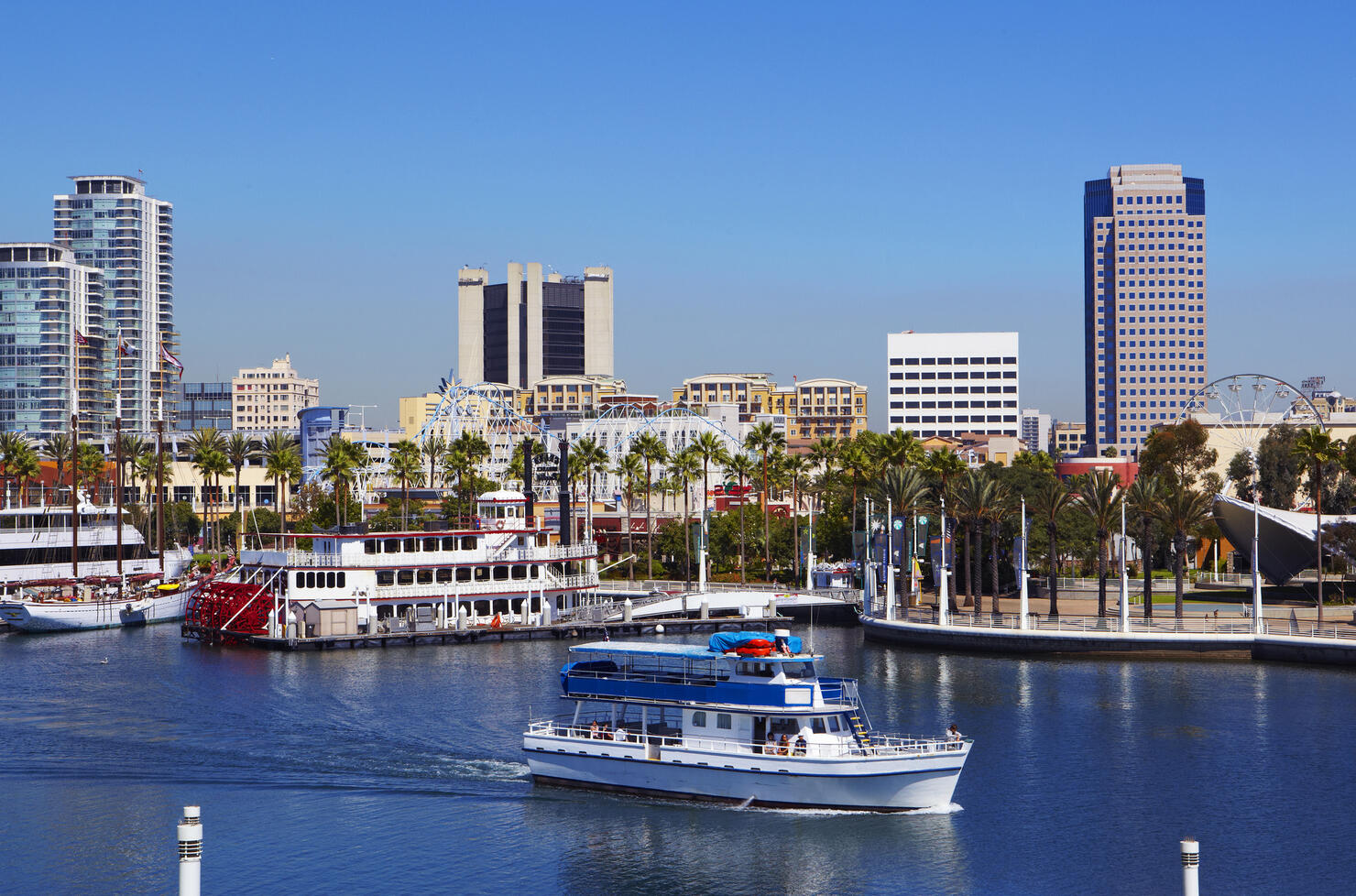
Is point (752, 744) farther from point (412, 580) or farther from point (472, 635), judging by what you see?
point (412, 580)

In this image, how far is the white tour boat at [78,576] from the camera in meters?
104

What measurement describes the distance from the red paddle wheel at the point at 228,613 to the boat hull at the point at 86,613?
21.0ft

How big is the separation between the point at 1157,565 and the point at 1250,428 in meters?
26.9

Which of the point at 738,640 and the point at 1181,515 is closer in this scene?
the point at 738,640

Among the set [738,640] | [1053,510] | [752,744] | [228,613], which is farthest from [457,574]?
[752,744]

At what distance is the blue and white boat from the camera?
47031 millimetres

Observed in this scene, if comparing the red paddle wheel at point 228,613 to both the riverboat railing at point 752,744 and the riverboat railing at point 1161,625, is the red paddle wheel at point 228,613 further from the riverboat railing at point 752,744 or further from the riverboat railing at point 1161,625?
the riverboat railing at point 752,744

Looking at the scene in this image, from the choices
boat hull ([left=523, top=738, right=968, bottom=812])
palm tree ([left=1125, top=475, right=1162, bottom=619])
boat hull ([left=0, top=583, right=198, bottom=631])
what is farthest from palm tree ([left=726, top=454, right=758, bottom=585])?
boat hull ([left=523, top=738, right=968, bottom=812])

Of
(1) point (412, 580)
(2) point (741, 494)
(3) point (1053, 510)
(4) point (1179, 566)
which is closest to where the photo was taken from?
(4) point (1179, 566)

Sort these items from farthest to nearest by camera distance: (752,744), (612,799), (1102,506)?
(1102,506), (612,799), (752,744)

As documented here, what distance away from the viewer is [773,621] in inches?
4126

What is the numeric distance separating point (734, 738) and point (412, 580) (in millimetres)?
53565

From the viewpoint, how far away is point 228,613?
9500 cm

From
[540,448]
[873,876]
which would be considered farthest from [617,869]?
[540,448]
